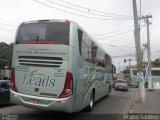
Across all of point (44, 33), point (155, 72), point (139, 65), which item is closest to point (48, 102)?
point (44, 33)

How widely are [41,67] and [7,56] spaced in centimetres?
5988

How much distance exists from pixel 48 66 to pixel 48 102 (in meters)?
1.27

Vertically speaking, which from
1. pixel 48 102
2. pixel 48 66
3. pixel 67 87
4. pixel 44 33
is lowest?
pixel 48 102

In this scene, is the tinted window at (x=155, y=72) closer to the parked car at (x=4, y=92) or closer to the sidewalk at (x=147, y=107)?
the sidewalk at (x=147, y=107)

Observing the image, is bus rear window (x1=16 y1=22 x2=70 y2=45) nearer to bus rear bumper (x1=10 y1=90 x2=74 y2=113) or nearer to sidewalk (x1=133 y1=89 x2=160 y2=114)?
bus rear bumper (x1=10 y1=90 x2=74 y2=113)

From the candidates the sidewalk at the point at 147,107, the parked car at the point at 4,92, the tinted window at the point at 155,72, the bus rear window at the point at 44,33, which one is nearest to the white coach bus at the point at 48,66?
the bus rear window at the point at 44,33

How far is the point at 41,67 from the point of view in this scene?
9695 millimetres

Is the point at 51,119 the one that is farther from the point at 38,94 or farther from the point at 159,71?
the point at 159,71

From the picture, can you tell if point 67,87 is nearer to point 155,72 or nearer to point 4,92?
point 4,92

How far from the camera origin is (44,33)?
993 cm

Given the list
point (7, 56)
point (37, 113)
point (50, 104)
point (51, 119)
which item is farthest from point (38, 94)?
point (7, 56)

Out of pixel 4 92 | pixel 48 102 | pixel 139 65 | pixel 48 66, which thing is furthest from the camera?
pixel 139 65

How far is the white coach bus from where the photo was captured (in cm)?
938

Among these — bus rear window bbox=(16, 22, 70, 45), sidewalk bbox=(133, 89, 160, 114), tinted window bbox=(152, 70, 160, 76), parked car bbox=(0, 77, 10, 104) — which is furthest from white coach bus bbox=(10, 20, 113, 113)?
tinted window bbox=(152, 70, 160, 76)
